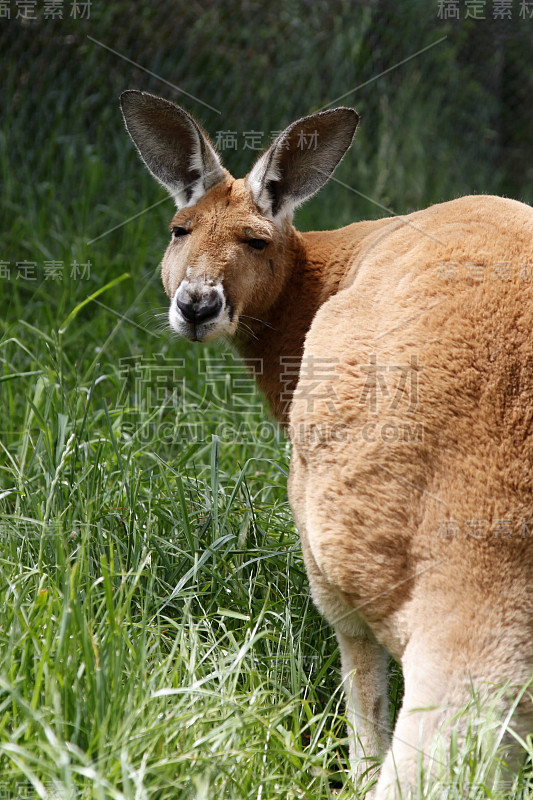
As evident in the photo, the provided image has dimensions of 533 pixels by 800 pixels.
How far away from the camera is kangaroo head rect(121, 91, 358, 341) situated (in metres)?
3.75

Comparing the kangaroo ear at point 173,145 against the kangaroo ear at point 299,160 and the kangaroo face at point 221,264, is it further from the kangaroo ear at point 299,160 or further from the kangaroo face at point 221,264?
the kangaroo ear at point 299,160

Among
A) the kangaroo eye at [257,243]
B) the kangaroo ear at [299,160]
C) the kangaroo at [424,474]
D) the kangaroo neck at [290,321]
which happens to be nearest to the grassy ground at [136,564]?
the kangaroo at [424,474]

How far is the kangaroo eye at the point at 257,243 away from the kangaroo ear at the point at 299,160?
0.53 feet

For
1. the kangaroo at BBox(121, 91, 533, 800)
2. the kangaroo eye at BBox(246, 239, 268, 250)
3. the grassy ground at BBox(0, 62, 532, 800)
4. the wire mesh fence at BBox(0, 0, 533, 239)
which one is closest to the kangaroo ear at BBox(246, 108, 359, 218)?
the kangaroo eye at BBox(246, 239, 268, 250)

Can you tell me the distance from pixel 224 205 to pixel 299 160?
0.40 metres

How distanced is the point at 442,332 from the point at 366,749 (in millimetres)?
1391

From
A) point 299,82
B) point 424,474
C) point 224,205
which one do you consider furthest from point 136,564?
→ point 299,82

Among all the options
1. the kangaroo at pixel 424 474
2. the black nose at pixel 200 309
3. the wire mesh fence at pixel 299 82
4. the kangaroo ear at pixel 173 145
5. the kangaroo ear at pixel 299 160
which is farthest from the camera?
the wire mesh fence at pixel 299 82

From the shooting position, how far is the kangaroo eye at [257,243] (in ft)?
12.9

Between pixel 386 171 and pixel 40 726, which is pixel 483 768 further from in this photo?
pixel 386 171

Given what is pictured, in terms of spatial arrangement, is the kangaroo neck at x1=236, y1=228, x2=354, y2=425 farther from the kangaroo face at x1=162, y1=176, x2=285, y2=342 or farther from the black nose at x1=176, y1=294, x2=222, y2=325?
the black nose at x1=176, y1=294, x2=222, y2=325

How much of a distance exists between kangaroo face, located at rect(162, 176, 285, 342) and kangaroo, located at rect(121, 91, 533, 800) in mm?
657

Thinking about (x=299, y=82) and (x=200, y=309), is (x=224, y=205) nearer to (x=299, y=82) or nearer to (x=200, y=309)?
(x=200, y=309)

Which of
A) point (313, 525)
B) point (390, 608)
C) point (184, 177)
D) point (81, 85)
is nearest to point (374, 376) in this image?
point (313, 525)
